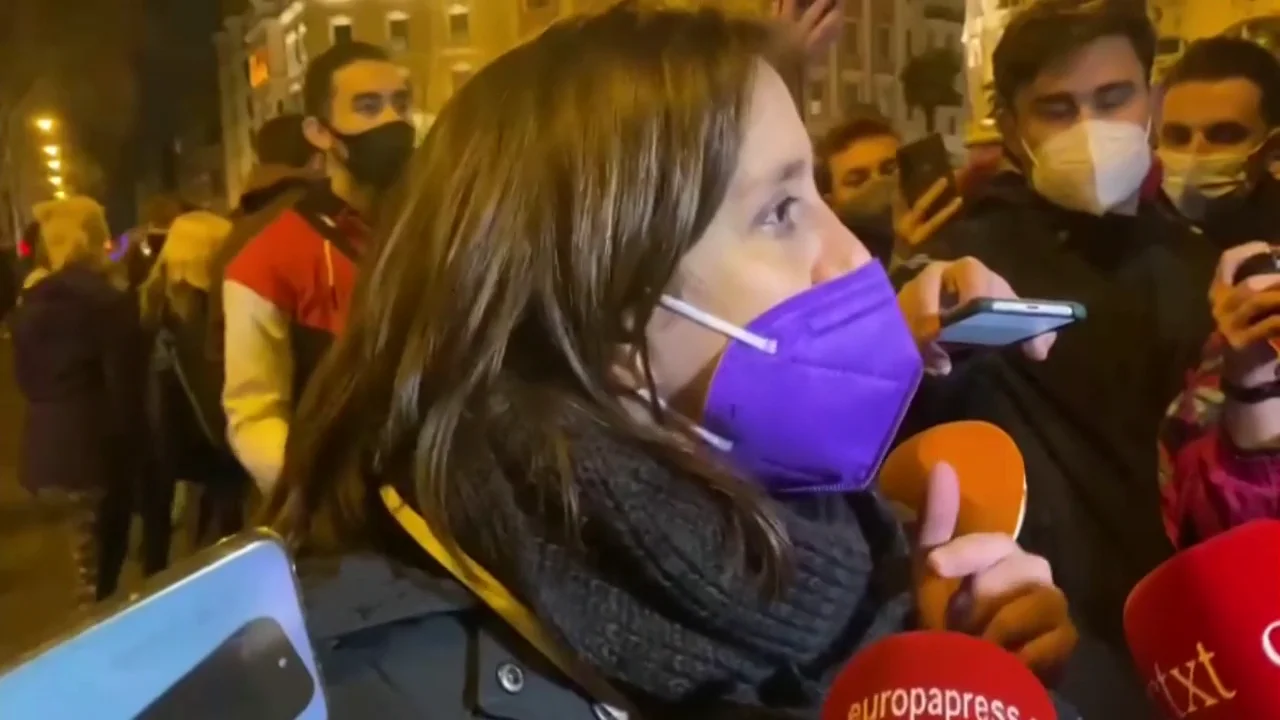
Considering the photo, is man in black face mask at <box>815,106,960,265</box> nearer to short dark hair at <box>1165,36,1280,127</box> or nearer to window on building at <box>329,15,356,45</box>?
short dark hair at <box>1165,36,1280,127</box>

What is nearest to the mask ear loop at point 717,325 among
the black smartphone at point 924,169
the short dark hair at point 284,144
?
the black smartphone at point 924,169

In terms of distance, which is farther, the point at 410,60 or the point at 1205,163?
the point at 410,60

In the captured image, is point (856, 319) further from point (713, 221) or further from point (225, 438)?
point (225, 438)

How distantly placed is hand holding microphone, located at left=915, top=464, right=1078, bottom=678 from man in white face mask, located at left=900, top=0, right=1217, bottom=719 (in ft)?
1.25

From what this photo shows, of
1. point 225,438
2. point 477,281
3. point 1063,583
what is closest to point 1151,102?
point 1063,583

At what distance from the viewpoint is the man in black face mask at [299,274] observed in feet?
4.95

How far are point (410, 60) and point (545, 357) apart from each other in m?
0.86

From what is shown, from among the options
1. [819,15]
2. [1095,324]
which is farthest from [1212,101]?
[819,15]

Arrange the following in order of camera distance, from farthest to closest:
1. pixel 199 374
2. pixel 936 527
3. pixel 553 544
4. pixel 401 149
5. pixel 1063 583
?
pixel 199 374 → pixel 401 149 → pixel 1063 583 → pixel 936 527 → pixel 553 544

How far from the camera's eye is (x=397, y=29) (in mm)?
1634

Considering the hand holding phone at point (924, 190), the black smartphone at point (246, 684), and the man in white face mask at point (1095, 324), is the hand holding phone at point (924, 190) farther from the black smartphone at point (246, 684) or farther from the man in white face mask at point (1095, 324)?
the black smartphone at point (246, 684)

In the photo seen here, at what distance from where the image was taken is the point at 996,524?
3.05 ft

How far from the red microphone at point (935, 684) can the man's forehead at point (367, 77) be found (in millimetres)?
1123

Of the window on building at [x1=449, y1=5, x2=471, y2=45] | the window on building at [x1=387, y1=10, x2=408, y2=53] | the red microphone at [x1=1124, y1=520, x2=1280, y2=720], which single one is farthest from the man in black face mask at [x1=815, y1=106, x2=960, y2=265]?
the red microphone at [x1=1124, y1=520, x2=1280, y2=720]
